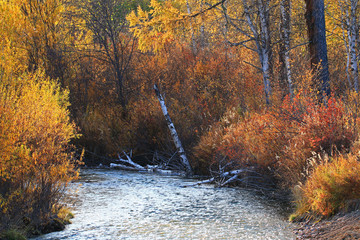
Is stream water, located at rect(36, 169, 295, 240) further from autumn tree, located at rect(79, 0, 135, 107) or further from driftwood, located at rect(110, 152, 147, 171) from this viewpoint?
autumn tree, located at rect(79, 0, 135, 107)

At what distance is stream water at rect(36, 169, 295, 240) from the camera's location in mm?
6941

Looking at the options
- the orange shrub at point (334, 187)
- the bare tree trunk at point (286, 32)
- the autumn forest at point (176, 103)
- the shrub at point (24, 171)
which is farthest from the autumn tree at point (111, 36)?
the orange shrub at point (334, 187)

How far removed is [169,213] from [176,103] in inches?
335

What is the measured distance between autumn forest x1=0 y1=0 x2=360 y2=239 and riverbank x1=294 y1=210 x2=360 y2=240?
0.80 feet

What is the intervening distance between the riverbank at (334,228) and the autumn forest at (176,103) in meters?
0.24

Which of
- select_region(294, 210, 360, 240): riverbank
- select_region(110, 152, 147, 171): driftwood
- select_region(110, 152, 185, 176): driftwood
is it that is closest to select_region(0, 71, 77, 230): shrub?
select_region(294, 210, 360, 240): riverbank

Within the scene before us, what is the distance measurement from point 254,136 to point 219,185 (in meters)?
1.55

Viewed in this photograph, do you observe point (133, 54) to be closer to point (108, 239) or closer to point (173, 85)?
point (173, 85)

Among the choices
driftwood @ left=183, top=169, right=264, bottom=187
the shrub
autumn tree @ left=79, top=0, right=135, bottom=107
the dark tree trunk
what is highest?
autumn tree @ left=79, top=0, right=135, bottom=107

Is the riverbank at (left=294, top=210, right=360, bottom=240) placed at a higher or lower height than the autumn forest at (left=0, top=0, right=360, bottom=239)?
lower

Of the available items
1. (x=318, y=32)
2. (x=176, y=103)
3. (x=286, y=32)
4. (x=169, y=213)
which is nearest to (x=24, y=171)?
(x=169, y=213)

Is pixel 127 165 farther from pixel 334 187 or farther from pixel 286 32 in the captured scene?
pixel 334 187

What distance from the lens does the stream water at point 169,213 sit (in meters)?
6.94

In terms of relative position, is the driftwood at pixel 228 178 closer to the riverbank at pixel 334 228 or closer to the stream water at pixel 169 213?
the stream water at pixel 169 213
